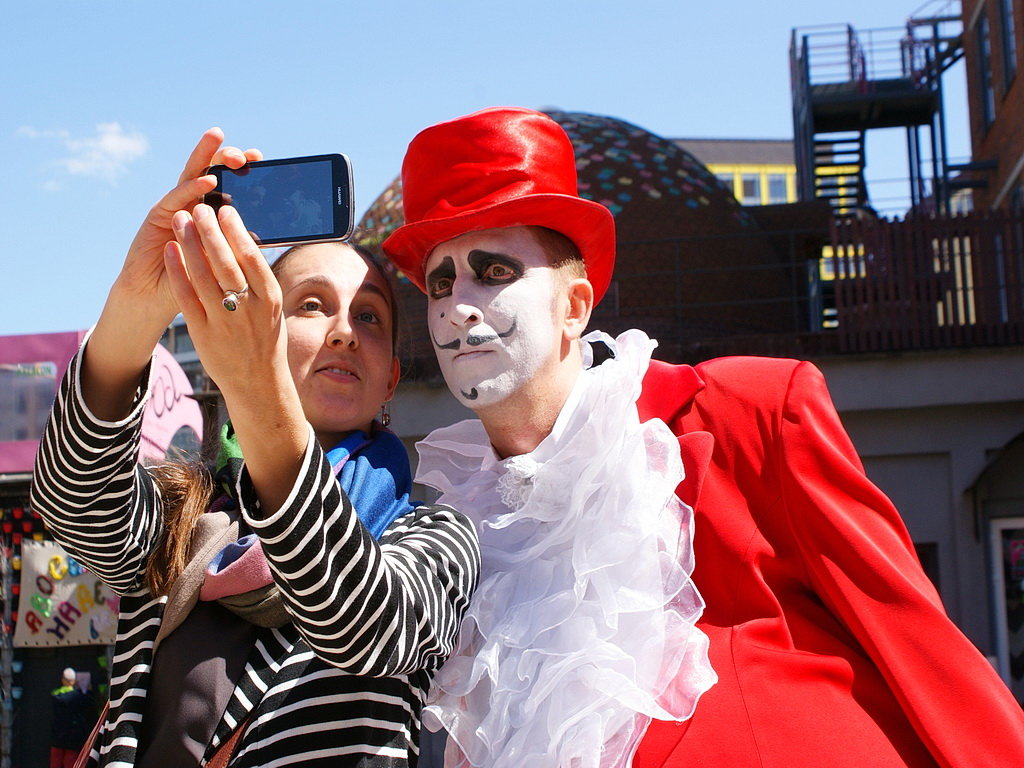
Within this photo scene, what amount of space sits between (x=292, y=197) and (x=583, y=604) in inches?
35.2

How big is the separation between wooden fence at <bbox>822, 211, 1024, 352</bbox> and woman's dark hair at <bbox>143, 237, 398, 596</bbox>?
736 centimetres

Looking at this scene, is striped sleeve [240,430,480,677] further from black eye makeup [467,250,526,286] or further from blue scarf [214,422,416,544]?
black eye makeup [467,250,526,286]

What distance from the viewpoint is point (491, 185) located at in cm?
221

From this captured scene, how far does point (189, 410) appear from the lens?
782 centimetres

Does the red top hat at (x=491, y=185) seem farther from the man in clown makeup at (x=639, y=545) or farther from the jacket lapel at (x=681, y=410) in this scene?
the jacket lapel at (x=681, y=410)

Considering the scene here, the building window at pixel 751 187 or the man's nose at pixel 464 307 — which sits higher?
the building window at pixel 751 187

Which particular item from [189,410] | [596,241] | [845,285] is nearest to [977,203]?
[845,285]

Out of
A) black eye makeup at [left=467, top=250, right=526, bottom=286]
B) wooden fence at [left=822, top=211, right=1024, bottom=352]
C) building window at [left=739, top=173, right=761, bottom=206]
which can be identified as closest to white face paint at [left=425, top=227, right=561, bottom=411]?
black eye makeup at [left=467, top=250, right=526, bottom=286]

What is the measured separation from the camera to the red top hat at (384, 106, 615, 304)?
86.4 inches

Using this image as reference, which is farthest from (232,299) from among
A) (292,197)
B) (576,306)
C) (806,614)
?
(806,614)

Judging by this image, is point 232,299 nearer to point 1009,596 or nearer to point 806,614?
point 806,614

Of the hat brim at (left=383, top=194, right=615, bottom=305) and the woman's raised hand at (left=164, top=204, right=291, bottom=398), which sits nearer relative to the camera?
the woman's raised hand at (left=164, top=204, right=291, bottom=398)

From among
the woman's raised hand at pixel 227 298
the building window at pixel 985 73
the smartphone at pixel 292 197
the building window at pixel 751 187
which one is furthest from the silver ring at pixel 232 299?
the building window at pixel 751 187

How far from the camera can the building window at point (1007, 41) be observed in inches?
527
